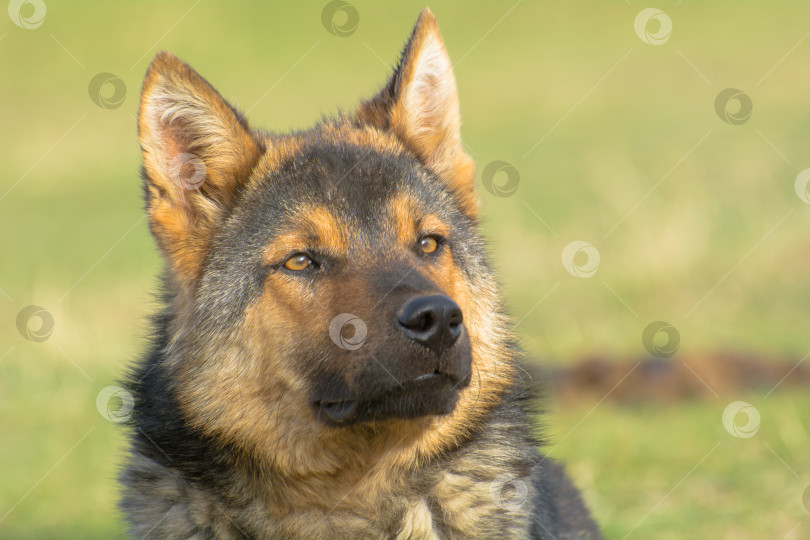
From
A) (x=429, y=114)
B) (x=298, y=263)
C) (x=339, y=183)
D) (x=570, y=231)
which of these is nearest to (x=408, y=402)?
(x=298, y=263)

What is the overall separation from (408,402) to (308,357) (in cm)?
53

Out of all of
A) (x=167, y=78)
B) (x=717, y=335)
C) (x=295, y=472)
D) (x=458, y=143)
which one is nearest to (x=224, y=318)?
(x=295, y=472)

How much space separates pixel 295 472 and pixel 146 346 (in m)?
1.24

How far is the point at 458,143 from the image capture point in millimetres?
5773

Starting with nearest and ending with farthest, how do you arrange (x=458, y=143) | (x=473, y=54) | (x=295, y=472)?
(x=295, y=472) → (x=458, y=143) → (x=473, y=54)

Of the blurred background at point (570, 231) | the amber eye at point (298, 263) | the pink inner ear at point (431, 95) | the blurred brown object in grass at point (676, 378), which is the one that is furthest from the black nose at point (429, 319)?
the blurred brown object in grass at point (676, 378)

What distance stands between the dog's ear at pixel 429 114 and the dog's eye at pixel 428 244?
536 mm

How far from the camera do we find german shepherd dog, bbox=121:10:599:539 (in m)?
4.60

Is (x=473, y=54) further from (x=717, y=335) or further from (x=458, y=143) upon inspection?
(x=458, y=143)

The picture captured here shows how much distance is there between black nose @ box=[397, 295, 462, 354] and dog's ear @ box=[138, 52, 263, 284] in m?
1.34

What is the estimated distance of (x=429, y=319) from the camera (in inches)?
169

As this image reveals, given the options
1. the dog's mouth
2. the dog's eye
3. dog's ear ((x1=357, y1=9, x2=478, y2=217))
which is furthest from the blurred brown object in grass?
the dog's mouth

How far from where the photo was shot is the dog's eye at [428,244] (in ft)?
16.5

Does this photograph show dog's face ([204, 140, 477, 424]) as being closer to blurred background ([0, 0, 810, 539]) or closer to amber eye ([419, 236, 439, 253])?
amber eye ([419, 236, 439, 253])
